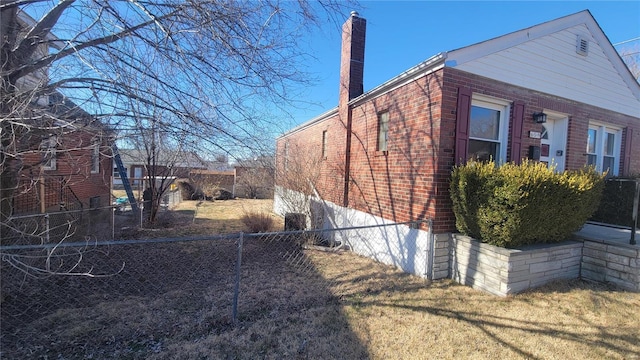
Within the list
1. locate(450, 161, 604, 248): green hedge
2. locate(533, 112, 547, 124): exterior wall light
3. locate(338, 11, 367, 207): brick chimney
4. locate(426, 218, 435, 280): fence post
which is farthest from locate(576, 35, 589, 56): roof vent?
locate(426, 218, 435, 280): fence post

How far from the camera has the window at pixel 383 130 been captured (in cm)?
649

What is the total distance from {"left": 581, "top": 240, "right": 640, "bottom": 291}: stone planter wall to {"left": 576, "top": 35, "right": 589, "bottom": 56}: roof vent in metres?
4.40

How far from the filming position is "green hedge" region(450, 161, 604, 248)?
4173 mm

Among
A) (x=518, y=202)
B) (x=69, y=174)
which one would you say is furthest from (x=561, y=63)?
(x=69, y=174)

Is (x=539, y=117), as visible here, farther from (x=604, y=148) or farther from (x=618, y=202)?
(x=604, y=148)

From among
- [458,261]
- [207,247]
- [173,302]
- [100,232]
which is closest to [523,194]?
[458,261]

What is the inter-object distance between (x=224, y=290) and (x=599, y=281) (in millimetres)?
6071

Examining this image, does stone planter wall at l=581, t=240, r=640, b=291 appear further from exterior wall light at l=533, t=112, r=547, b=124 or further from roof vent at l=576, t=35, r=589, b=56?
roof vent at l=576, t=35, r=589, b=56

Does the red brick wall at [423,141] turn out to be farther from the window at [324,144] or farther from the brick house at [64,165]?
the brick house at [64,165]

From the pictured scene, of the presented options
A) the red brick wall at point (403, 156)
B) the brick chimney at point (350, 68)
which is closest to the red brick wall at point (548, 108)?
the red brick wall at point (403, 156)

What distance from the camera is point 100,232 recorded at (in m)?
8.02

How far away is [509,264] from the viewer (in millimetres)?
4184

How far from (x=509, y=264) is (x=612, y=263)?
203 centimetres

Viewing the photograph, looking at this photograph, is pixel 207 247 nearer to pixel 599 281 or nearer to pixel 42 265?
pixel 42 265
